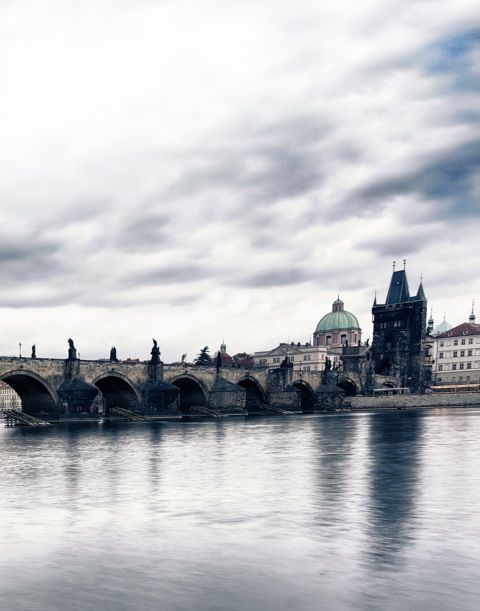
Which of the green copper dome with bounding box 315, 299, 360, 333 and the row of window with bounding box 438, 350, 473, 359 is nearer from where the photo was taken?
the row of window with bounding box 438, 350, 473, 359

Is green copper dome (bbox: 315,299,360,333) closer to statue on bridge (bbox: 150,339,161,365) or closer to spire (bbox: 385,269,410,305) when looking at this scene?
spire (bbox: 385,269,410,305)

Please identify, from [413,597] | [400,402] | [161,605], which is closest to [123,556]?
[161,605]

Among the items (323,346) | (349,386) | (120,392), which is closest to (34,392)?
(120,392)

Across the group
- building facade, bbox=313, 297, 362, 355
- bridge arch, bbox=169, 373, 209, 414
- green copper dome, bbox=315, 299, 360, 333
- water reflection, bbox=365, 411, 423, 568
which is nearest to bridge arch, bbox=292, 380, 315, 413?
bridge arch, bbox=169, 373, 209, 414

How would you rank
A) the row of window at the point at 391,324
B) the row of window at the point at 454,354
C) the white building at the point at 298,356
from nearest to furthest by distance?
1. the row of window at the point at 454,354
2. the row of window at the point at 391,324
3. the white building at the point at 298,356

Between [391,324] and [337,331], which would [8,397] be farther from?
[391,324]

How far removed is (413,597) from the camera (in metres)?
9.53

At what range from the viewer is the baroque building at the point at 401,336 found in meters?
122

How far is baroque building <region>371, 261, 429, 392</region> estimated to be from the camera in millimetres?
122375

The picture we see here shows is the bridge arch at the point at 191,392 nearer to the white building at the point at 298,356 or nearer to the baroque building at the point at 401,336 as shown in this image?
the baroque building at the point at 401,336

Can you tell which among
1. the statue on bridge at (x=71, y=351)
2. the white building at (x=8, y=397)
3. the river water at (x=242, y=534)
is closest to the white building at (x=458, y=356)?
the statue on bridge at (x=71, y=351)

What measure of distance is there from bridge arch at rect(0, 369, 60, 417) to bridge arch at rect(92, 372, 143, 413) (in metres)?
6.65

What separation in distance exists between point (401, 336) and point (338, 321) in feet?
112

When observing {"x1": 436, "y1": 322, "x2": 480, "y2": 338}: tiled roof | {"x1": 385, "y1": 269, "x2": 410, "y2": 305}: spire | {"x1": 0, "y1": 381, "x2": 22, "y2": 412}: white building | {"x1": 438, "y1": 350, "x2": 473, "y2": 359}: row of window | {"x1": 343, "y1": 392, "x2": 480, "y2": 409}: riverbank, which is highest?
{"x1": 385, "y1": 269, "x2": 410, "y2": 305}: spire
